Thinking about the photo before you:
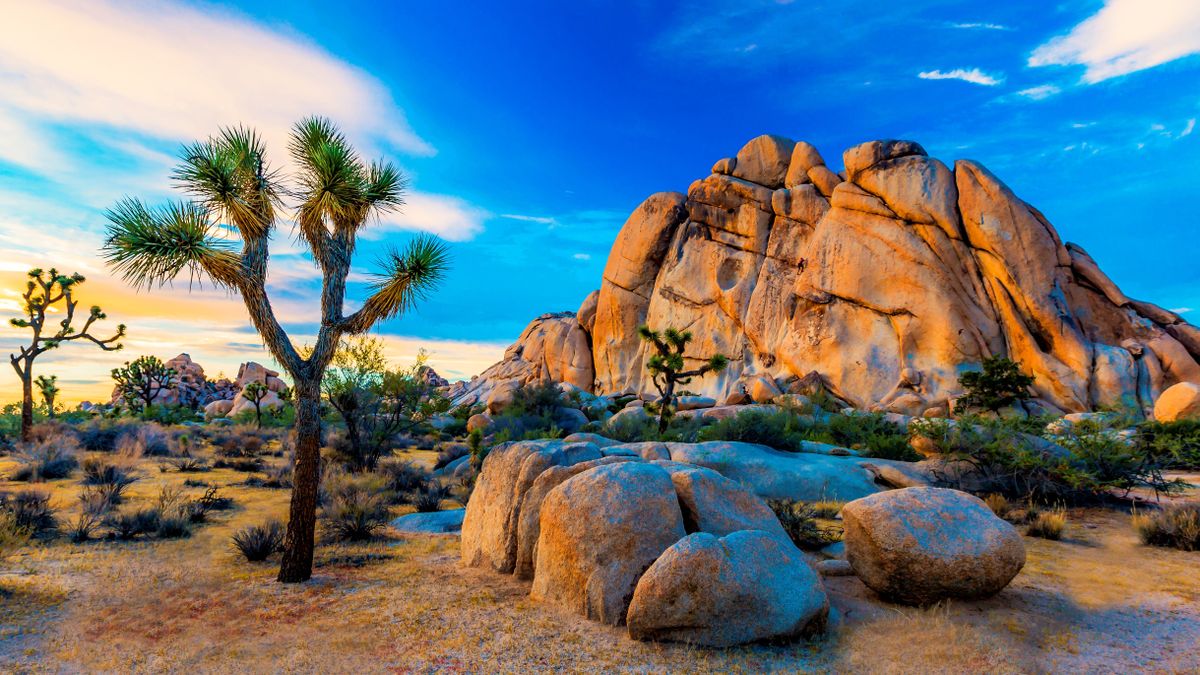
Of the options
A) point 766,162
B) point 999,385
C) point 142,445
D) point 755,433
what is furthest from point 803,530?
point 766,162

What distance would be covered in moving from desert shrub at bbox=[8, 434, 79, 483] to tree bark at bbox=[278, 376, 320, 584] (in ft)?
40.1

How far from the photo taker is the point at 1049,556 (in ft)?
28.8

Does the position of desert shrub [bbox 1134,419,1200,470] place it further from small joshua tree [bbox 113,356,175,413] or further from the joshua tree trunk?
small joshua tree [bbox 113,356,175,413]

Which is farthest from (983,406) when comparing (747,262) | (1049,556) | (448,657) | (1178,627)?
(448,657)

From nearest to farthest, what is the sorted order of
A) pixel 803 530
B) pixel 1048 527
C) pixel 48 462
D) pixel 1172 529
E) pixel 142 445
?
pixel 1172 529, pixel 803 530, pixel 1048 527, pixel 48 462, pixel 142 445

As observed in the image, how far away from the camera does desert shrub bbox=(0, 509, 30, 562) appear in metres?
8.41

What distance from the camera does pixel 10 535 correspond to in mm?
8547

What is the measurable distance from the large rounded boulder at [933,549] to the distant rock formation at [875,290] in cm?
2799

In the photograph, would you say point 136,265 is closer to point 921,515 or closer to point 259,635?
point 259,635

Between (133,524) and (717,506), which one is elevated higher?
(717,506)

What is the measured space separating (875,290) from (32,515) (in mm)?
39115

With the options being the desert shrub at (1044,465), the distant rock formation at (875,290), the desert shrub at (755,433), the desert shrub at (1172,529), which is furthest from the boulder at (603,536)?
the distant rock formation at (875,290)

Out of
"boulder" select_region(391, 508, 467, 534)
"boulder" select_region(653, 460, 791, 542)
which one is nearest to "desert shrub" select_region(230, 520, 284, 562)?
"boulder" select_region(391, 508, 467, 534)

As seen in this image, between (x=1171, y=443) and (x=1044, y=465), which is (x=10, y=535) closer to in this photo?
(x=1044, y=465)
